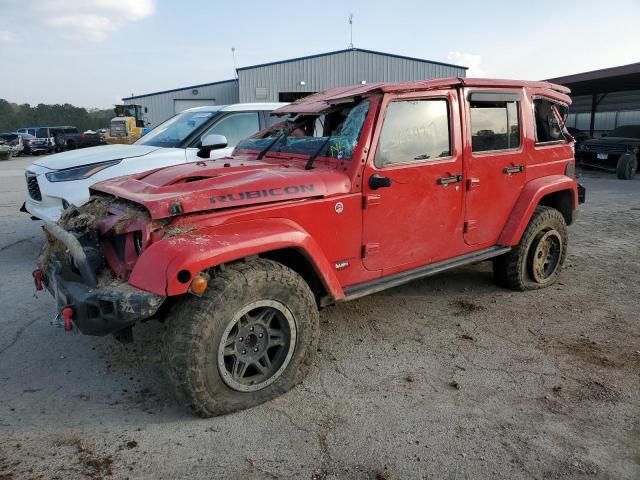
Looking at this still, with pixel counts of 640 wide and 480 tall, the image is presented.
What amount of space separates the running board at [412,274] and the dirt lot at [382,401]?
0.51 m

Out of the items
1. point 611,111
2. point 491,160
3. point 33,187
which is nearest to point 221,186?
point 491,160

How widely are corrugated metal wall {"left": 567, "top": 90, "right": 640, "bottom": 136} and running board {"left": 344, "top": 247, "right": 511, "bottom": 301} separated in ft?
80.0

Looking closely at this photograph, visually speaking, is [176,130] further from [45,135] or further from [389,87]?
[45,135]

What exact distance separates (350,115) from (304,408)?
2126mm

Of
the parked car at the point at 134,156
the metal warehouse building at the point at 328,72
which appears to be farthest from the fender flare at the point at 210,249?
the metal warehouse building at the point at 328,72

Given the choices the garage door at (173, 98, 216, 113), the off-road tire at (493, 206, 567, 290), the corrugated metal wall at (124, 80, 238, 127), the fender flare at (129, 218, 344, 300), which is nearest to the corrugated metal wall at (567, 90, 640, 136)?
the corrugated metal wall at (124, 80, 238, 127)

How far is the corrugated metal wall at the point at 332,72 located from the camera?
27.3 metres

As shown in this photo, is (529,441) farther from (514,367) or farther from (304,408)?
(304,408)

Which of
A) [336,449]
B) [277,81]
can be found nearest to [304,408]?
[336,449]

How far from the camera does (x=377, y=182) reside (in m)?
3.48

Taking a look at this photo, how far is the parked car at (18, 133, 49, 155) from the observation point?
2922 cm

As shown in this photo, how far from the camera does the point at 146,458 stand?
8.53ft

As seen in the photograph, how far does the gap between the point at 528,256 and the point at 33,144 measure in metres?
31.7

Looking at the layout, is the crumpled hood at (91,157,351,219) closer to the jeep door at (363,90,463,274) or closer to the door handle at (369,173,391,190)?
the door handle at (369,173,391,190)
